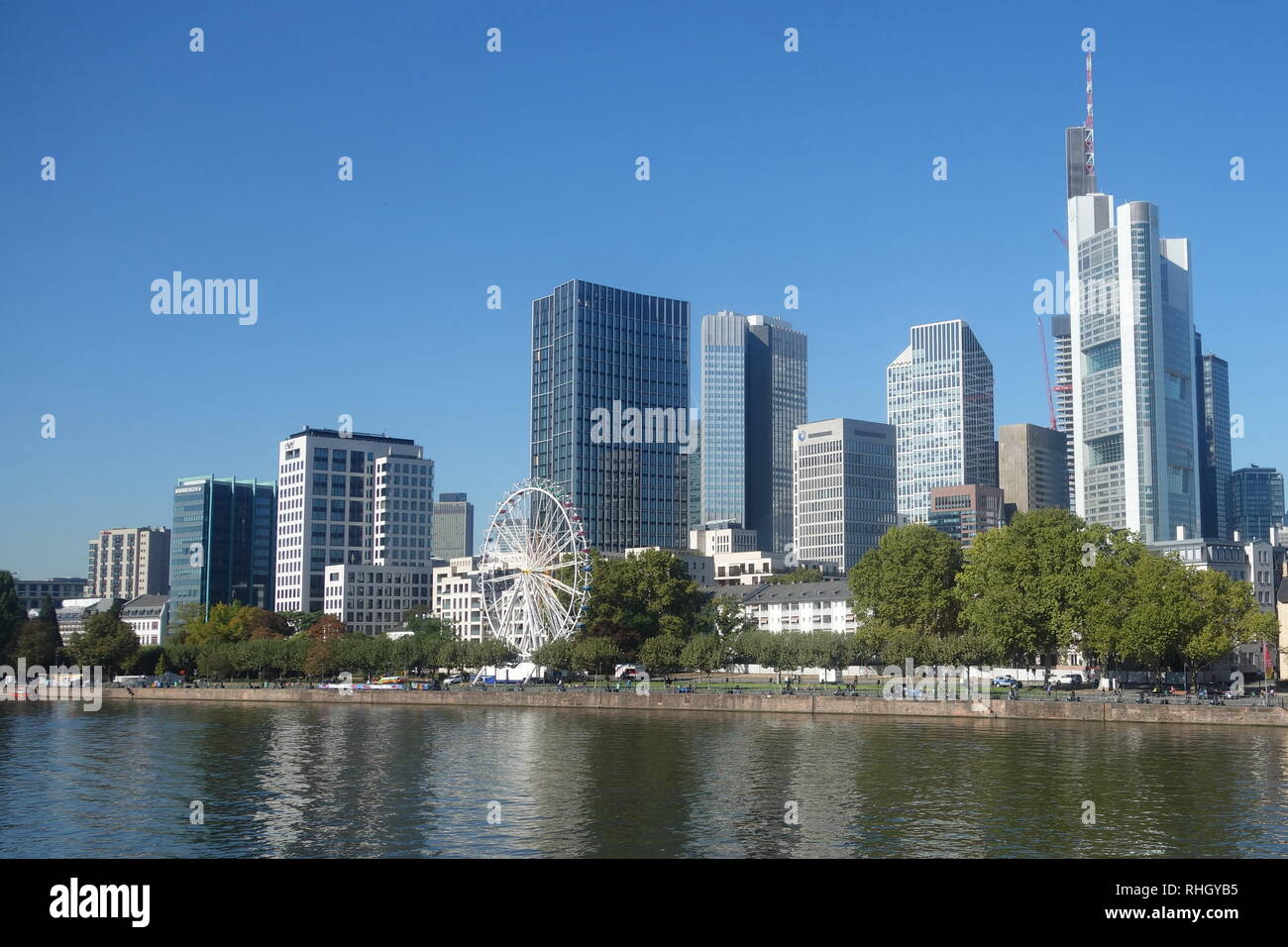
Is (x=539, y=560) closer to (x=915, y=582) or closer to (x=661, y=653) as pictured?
(x=661, y=653)

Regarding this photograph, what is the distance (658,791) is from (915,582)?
270ft

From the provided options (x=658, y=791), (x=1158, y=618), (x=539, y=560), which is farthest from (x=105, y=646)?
(x=658, y=791)

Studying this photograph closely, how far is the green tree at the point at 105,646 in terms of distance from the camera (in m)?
174

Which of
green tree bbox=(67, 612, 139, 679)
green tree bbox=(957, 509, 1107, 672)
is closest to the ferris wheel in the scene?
green tree bbox=(957, 509, 1107, 672)

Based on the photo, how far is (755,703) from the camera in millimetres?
113500

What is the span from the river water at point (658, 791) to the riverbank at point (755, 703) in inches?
134

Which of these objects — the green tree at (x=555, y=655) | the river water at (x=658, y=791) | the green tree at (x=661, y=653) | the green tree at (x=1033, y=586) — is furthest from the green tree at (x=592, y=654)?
the river water at (x=658, y=791)

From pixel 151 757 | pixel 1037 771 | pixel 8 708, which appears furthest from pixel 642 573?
pixel 1037 771

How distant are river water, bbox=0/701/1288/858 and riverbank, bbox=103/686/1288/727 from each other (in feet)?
11.1

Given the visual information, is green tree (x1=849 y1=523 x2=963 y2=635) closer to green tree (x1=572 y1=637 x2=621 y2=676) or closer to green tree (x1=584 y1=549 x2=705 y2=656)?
green tree (x1=584 y1=549 x2=705 y2=656)

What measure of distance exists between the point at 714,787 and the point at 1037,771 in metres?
16.8

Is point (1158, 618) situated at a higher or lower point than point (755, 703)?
higher

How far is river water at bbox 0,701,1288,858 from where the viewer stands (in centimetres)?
4462
